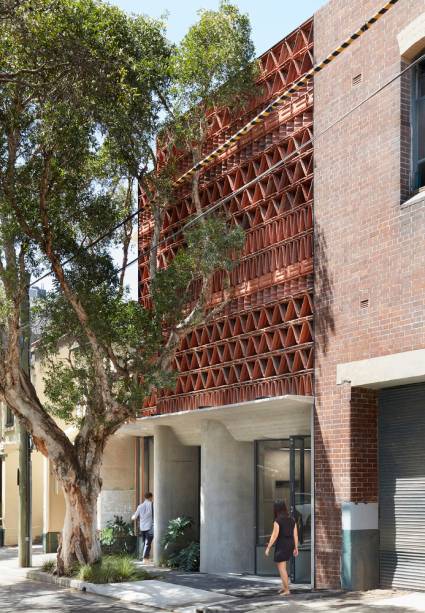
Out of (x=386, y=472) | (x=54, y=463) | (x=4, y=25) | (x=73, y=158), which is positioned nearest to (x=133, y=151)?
(x=73, y=158)

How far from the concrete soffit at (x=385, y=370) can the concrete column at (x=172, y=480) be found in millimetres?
8176

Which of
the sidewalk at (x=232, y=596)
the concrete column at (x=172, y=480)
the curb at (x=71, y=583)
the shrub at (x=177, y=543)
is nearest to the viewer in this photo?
the sidewalk at (x=232, y=596)

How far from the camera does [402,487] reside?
1669cm

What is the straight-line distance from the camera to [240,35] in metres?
20.9

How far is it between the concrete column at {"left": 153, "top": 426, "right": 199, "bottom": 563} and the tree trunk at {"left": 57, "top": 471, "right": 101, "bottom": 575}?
304 cm

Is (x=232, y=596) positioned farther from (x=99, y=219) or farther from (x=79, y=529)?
(x=99, y=219)

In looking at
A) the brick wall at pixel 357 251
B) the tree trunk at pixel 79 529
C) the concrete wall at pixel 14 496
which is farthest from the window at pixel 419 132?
the concrete wall at pixel 14 496

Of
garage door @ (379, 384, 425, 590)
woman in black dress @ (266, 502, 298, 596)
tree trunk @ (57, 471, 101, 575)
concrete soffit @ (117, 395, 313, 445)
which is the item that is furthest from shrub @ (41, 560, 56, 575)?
garage door @ (379, 384, 425, 590)

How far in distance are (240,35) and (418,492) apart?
33.0ft

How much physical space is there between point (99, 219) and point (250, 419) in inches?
207

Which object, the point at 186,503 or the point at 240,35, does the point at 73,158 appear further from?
the point at 186,503

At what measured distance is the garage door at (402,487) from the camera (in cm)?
1625

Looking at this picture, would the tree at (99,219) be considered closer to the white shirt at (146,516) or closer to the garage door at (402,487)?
the white shirt at (146,516)

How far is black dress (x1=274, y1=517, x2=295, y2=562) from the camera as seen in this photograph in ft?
56.5
